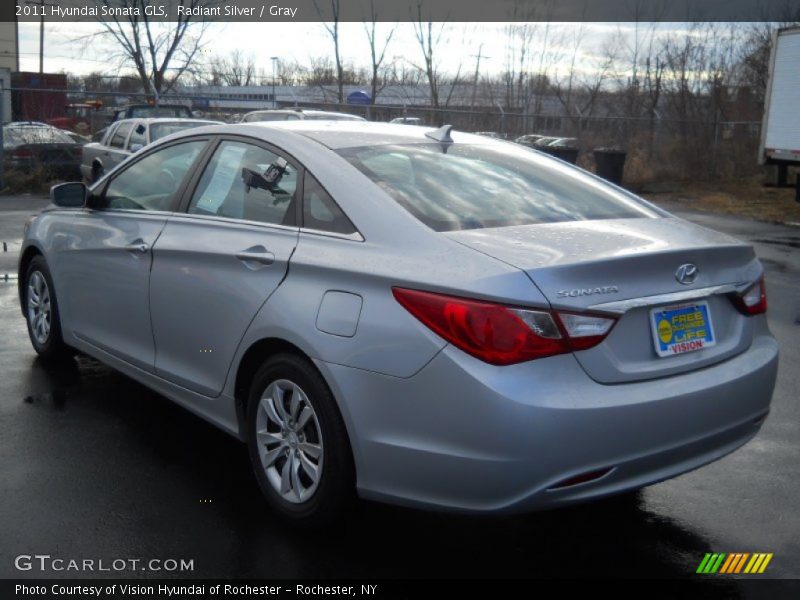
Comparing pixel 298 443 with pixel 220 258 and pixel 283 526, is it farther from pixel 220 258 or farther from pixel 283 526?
pixel 220 258

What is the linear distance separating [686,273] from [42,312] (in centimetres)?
436

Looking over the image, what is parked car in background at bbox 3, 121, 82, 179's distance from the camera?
20.2 m

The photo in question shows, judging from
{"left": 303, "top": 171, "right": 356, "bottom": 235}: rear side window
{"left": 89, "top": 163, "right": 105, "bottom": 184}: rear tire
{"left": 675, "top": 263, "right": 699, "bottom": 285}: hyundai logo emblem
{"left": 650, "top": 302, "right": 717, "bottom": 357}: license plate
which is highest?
{"left": 303, "top": 171, "right": 356, "bottom": 235}: rear side window

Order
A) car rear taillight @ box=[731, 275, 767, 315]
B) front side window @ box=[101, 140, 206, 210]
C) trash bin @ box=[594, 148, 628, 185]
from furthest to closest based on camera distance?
trash bin @ box=[594, 148, 628, 185] → front side window @ box=[101, 140, 206, 210] → car rear taillight @ box=[731, 275, 767, 315]

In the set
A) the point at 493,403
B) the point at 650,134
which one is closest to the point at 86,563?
the point at 493,403

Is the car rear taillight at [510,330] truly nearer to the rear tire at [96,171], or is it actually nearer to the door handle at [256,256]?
the door handle at [256,256]

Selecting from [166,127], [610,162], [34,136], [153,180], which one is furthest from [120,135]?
[153,180]

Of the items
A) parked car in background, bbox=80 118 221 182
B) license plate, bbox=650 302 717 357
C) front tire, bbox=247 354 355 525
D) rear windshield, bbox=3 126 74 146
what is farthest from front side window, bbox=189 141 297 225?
rear windshield, bbox=3 126 74 146

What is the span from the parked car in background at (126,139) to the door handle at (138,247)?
1154 cm

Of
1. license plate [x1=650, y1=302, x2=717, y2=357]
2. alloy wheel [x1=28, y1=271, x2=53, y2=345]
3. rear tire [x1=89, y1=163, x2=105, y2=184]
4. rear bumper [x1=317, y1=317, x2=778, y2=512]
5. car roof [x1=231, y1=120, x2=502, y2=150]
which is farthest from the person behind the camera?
rear tire [x1=89, y1=163, x2=105, y2=184]

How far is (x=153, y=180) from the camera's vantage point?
5105mm

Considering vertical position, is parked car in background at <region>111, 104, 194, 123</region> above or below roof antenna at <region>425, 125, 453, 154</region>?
above

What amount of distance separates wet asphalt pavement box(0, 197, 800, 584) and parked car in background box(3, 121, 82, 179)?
655 inches

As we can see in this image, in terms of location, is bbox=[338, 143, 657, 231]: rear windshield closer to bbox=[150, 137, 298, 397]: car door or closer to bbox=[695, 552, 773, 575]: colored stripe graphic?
bbox=[150, 137, 298, 397]: car door
